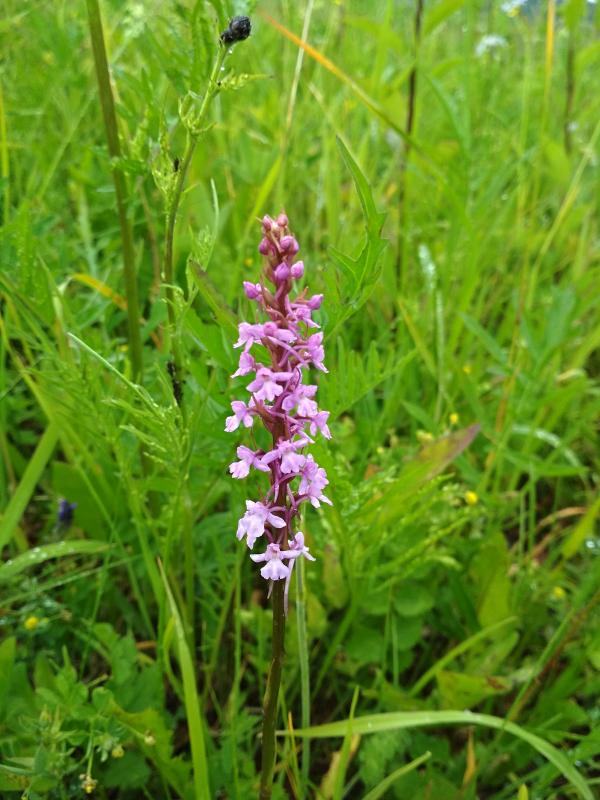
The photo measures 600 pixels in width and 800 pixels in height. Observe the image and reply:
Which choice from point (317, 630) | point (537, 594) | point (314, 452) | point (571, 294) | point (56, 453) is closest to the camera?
point (314, 452)

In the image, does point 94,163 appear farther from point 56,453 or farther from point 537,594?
point 537,594

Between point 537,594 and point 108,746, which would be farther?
point 537,594

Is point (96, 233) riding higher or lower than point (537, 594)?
higher

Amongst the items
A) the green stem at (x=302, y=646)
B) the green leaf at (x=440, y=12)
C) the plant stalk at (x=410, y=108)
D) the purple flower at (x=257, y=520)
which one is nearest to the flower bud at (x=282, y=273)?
the purple flower at (x=257, y=520)

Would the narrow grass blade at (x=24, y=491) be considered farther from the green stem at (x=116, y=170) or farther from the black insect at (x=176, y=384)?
the black insect at (x=176, y=384)

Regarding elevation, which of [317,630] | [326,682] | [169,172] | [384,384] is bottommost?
[326,682]

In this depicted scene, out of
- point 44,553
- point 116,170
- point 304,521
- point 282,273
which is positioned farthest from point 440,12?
point 44,553

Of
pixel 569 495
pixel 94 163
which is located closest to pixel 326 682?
pixel 569 495

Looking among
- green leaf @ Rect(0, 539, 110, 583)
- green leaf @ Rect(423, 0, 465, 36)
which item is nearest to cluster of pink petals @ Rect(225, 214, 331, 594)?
green leaf @ Rect(0, 539, 110, 583)
